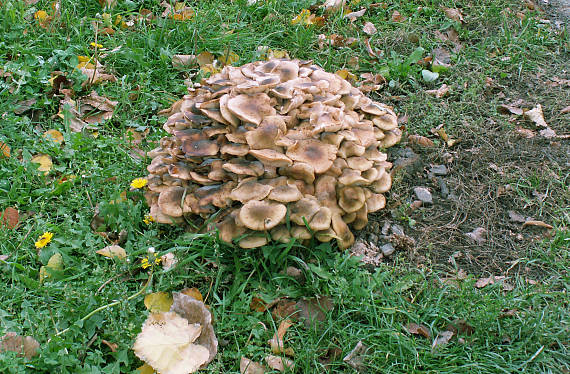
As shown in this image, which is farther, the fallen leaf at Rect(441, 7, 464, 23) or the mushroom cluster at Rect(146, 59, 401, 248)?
the fallen leaf at Rect(441, 7, 464, 23)

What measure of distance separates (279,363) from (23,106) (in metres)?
3.01

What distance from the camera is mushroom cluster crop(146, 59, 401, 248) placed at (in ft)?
10.00

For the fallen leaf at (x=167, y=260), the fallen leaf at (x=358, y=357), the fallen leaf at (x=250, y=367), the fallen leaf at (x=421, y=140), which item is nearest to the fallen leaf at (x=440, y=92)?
the fallen leaf at (x=421, y=140)

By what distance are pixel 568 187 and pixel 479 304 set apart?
132 cm

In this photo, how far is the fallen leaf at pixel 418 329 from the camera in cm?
284

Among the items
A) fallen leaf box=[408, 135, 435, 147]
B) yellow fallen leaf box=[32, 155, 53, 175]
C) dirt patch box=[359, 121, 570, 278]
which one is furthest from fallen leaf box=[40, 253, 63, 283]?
fallen leaf box=[408, 135, 435, 147]

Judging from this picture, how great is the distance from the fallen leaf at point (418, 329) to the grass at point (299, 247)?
0.11ft

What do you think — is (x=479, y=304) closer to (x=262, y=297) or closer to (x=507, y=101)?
(x=262, y=297)

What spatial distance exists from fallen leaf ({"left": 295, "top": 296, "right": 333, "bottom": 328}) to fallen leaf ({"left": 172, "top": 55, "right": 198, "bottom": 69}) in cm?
259

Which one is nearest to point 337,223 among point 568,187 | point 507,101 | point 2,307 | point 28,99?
point 568,187

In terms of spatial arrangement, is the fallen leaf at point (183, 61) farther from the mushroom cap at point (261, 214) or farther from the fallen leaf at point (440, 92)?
the mushroom cap at point (261, 214)

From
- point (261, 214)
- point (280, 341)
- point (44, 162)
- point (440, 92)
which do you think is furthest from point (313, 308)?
point (440, 92)

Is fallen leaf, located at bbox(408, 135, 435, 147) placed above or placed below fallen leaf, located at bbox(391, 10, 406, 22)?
below

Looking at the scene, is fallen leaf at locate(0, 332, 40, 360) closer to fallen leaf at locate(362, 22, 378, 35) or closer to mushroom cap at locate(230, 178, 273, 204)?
mushroom cap at locate(230, 178, 273, 204)
